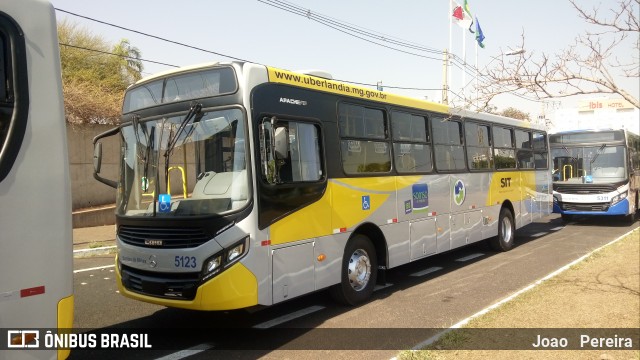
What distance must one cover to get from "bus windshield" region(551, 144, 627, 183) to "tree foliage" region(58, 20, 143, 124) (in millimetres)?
16401

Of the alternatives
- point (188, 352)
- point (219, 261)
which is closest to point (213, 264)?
point (219, 261)

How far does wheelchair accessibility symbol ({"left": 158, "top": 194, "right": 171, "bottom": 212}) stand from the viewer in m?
5.24

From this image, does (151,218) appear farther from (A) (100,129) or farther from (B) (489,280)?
(A) (100,129)

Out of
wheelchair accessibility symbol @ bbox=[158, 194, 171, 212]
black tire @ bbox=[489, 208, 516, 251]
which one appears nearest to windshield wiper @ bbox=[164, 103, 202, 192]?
wheelchair accessibility symbol @ bbox=[158, 194, 171, 212]

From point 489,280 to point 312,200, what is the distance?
4121 mm

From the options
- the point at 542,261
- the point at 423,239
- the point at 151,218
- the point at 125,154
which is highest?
the point at 125,154

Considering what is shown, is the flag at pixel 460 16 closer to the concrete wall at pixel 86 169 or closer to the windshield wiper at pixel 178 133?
the concrete wall at pixel 86 169

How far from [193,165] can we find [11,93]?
2.38 metres

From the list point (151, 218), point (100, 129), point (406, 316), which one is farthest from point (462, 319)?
point (100, 129)

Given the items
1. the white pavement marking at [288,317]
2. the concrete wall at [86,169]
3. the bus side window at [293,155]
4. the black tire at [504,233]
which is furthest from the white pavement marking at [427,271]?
the concrete wall at [86,169]

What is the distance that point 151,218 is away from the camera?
5281mm

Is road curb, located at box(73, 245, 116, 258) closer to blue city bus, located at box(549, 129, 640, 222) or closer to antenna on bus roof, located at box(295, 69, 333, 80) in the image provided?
antenna on bus roof, located at box(295, 69, 333, 80)

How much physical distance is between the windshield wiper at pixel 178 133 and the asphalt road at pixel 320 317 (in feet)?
6.56

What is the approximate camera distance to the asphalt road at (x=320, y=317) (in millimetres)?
5156
